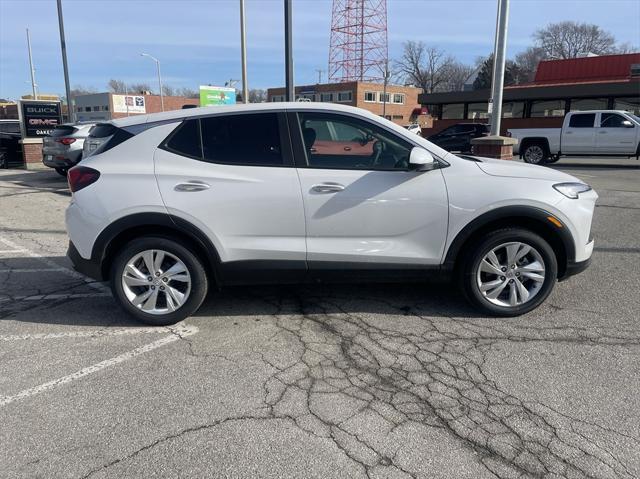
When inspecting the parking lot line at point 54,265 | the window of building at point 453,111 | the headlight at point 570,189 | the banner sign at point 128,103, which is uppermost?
the banner sign at point 128,103

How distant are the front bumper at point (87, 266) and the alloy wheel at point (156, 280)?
23cm

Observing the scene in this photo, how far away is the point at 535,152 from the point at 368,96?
48500 millimetres

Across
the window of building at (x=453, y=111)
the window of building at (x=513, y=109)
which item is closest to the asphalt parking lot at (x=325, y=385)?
the window of building at (x=513, y=109)

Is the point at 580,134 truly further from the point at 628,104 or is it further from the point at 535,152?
the point at 628,104

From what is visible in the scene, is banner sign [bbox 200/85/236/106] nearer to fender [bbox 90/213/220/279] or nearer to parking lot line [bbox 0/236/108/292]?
parking lot line [bbox 0/236/108/292]

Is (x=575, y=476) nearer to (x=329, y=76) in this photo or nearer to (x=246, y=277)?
(x=246, y=277)

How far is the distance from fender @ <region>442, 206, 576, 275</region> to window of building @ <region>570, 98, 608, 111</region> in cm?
2762

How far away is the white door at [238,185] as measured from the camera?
4.07 meters

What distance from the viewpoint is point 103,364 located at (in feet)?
12.0

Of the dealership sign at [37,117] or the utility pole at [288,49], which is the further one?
the dealership sign at [37,117]

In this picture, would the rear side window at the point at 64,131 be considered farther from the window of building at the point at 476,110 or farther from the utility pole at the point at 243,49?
the window of building at the point at 476,110

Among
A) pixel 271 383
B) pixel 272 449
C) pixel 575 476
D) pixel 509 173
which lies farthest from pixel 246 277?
pixel 575 476

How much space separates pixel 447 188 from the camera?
4113 mm

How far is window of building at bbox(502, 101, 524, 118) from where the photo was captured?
3000 centimetres
